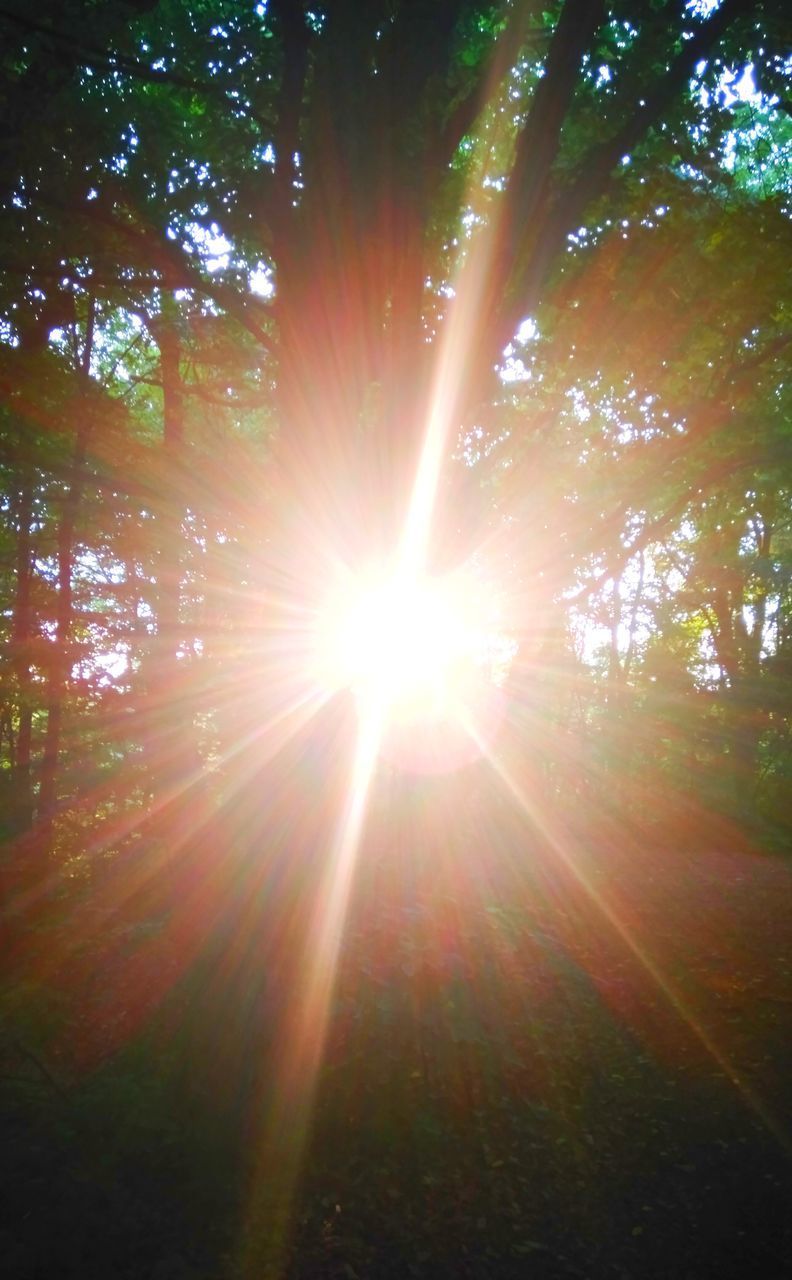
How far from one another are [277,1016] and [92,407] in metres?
8.47

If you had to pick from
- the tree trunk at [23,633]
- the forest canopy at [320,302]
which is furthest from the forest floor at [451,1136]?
the tree trunk at [23,633]

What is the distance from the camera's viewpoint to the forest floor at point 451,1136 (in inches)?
146

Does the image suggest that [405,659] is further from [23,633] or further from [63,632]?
[23,633]

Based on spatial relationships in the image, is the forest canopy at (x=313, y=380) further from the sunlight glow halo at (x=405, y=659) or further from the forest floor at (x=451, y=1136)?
the forest floor at (x=451, y=1136)

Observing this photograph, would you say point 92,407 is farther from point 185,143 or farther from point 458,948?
point 458,948

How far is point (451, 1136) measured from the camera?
4.65 metres

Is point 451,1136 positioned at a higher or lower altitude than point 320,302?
lower

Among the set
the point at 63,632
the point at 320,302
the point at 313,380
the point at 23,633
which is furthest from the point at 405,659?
the point at 23,633

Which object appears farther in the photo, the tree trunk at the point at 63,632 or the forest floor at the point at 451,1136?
the tree trunk at the point at 63,632

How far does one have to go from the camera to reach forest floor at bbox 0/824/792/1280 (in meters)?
3.71

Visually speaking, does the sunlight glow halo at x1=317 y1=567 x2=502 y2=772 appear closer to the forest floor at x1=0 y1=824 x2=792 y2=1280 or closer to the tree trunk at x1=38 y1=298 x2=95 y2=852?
the forest floor at x1=0 y1=824 x2=792 y2=1280

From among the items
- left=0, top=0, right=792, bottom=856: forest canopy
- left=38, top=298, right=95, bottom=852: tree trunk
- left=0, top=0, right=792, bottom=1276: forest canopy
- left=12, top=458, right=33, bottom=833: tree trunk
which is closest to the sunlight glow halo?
left=0, top=0, right=792, bottom=1276: forest canopy

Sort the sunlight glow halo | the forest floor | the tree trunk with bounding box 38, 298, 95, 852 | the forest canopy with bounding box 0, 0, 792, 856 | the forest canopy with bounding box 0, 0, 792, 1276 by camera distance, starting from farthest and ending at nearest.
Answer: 1. the tree trunk with bounding box 38, 298, 95, 852
2. the sunlight glow halo
3. the forest canopy with bounding box 0, 0, 792, 856
4. the forest canopy with bounding box 0, 0, 792, 1276
5. the forest floor

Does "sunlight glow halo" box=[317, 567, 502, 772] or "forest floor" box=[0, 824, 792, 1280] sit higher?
"sunlight glow halo" box=[317, 567, 502, 772]
